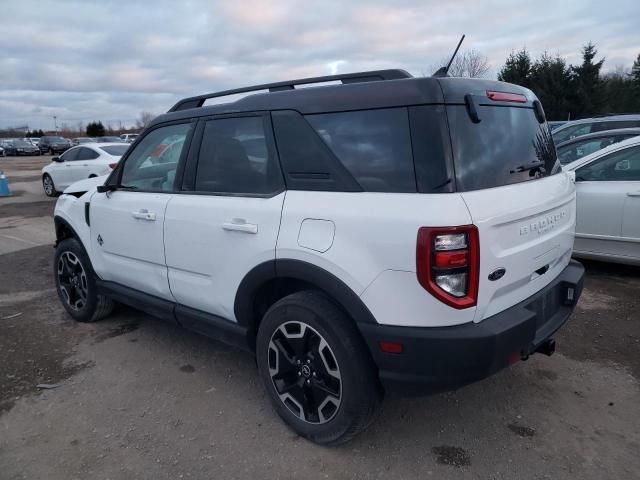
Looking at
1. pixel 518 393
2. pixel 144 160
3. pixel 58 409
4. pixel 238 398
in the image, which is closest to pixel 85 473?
pixel 58 409

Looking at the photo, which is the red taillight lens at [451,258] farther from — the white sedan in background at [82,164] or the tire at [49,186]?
the tire at [49,186]

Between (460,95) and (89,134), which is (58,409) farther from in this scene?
(89,134)

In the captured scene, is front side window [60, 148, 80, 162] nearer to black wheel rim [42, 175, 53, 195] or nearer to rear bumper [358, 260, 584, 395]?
black wheel rim [42, 175, 53, 195]

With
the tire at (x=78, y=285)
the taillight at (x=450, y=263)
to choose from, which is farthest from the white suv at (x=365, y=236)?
the tire at (x=78, y=285)

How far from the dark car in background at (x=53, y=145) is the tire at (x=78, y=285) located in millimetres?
41220

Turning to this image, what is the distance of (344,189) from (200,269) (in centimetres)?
121

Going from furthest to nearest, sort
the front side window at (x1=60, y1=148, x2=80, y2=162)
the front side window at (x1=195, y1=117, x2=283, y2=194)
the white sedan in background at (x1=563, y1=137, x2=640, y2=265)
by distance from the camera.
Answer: the front side window at (x1=60, y1=148, x2=80, y2=162) → the white sedan in background at (x1=563, y1=137, x2=640, y2=265) → the front side window at (x1=195, y1=117, x2=283, y2=194)

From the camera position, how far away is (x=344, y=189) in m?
2.44

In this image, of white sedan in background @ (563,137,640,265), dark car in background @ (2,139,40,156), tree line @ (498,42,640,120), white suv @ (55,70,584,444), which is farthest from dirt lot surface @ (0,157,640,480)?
dark car in background @ (2,139,40,156)

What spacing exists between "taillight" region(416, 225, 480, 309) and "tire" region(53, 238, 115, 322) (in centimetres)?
326

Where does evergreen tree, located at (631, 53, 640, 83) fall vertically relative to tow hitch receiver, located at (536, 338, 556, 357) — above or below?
above

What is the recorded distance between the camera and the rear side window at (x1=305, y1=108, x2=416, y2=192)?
229 cm

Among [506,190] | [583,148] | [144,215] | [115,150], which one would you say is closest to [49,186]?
[115,150]

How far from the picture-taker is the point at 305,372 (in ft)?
8.95
